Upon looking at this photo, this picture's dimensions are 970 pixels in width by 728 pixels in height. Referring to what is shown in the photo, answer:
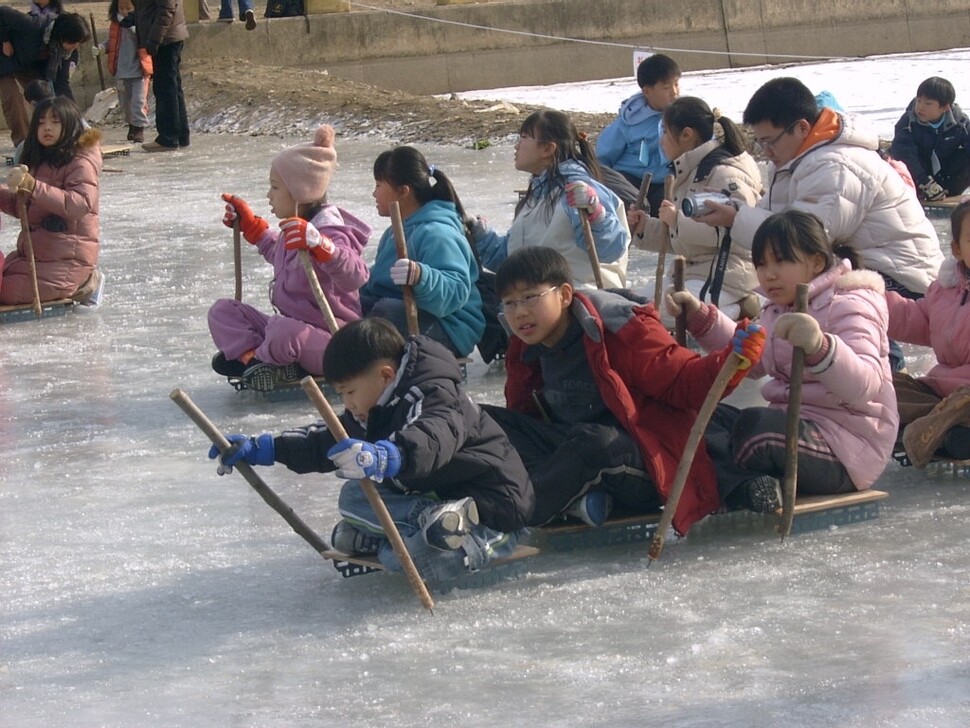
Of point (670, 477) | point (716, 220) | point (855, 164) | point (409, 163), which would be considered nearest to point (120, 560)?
point (670, 477)

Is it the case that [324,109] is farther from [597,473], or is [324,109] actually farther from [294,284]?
[597,473]

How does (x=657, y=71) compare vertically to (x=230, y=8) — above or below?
below

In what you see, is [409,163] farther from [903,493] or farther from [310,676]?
[310,676]

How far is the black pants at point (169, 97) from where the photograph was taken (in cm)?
1402

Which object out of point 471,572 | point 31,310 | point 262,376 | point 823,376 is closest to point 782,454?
point 823,376

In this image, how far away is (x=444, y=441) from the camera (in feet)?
12.6

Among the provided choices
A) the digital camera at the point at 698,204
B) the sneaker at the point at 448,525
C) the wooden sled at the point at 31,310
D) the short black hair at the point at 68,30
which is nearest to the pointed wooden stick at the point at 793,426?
the sneaker at the point at 448,525

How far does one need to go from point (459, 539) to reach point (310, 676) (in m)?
0.57

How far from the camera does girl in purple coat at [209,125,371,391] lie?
19.6ft

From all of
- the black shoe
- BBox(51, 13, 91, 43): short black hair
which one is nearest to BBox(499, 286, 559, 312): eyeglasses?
the black shoe

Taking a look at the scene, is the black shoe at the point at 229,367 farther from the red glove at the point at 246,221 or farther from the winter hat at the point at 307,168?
the winter hat at the point at 307,168

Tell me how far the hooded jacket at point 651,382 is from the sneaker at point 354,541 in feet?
2.35

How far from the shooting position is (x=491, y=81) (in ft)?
69.2

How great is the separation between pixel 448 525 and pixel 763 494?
908mm
